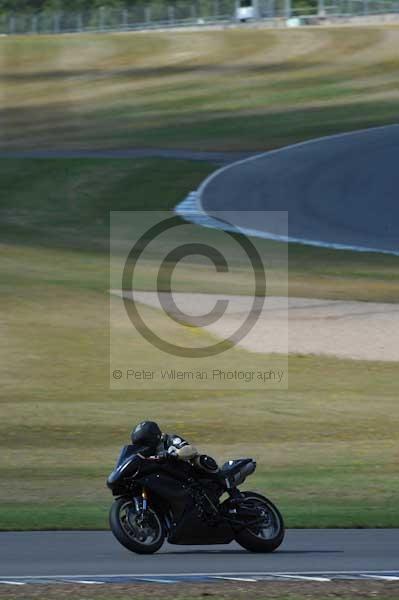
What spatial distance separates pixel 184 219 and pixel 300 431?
21314mm

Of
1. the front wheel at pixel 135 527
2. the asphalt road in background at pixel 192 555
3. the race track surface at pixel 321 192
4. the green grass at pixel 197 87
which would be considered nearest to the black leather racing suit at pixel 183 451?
the front wheel at pixel 135 527

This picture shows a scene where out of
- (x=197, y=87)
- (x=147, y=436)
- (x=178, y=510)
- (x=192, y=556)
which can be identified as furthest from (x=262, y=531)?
(x=197, y=87)

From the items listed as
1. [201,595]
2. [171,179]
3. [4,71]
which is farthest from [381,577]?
[4,71]

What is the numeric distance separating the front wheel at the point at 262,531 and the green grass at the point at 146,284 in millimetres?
1538

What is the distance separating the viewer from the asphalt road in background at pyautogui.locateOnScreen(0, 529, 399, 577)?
11.4 meters

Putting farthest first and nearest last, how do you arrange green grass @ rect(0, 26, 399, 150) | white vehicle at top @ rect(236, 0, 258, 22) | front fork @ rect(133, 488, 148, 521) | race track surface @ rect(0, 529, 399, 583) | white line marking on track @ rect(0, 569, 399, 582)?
white vehicle at top @ rect(236, 0, 258, 22) → green grass @ rect(0, 26, 399, 150) → front fork @ rect(133, 488, 148, 521) → race track surface @ rect(0, 529, 399, 583) → white line marking on track @ rect(0, 569, 399, 582)

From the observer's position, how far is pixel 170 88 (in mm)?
72000

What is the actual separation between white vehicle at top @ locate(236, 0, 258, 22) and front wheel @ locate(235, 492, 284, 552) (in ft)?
299

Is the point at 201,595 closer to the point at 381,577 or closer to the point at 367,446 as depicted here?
the point at 381,577

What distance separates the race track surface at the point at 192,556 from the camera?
11383 mm
